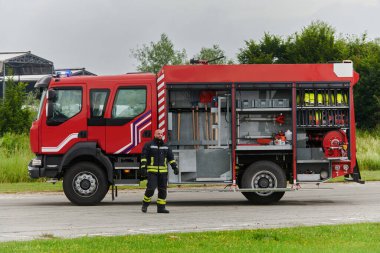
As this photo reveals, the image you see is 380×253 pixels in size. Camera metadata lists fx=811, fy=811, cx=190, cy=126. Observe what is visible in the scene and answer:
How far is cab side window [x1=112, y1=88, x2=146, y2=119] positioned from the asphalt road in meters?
2.10

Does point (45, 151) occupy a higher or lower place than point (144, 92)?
lower

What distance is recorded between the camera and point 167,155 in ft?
54.8

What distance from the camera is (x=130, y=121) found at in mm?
18422

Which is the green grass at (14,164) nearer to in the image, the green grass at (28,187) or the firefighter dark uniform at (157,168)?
the green grass at (28,187)

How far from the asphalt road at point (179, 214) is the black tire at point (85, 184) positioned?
257 mm

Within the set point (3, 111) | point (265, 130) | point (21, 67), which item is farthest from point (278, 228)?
point (21, 67)

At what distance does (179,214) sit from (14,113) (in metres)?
27.5

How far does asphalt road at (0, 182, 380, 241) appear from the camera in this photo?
45.1 feet

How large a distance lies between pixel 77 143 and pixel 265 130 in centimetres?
429

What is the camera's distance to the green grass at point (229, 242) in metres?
10.6

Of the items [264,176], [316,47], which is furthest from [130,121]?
[316,47]

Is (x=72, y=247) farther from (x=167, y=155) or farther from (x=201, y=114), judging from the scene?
(x=201, y=114)

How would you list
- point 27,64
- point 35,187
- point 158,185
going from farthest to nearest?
1. point 27,64
2. point 35,187
3. point 158,185

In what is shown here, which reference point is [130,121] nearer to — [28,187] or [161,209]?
[161,209]
